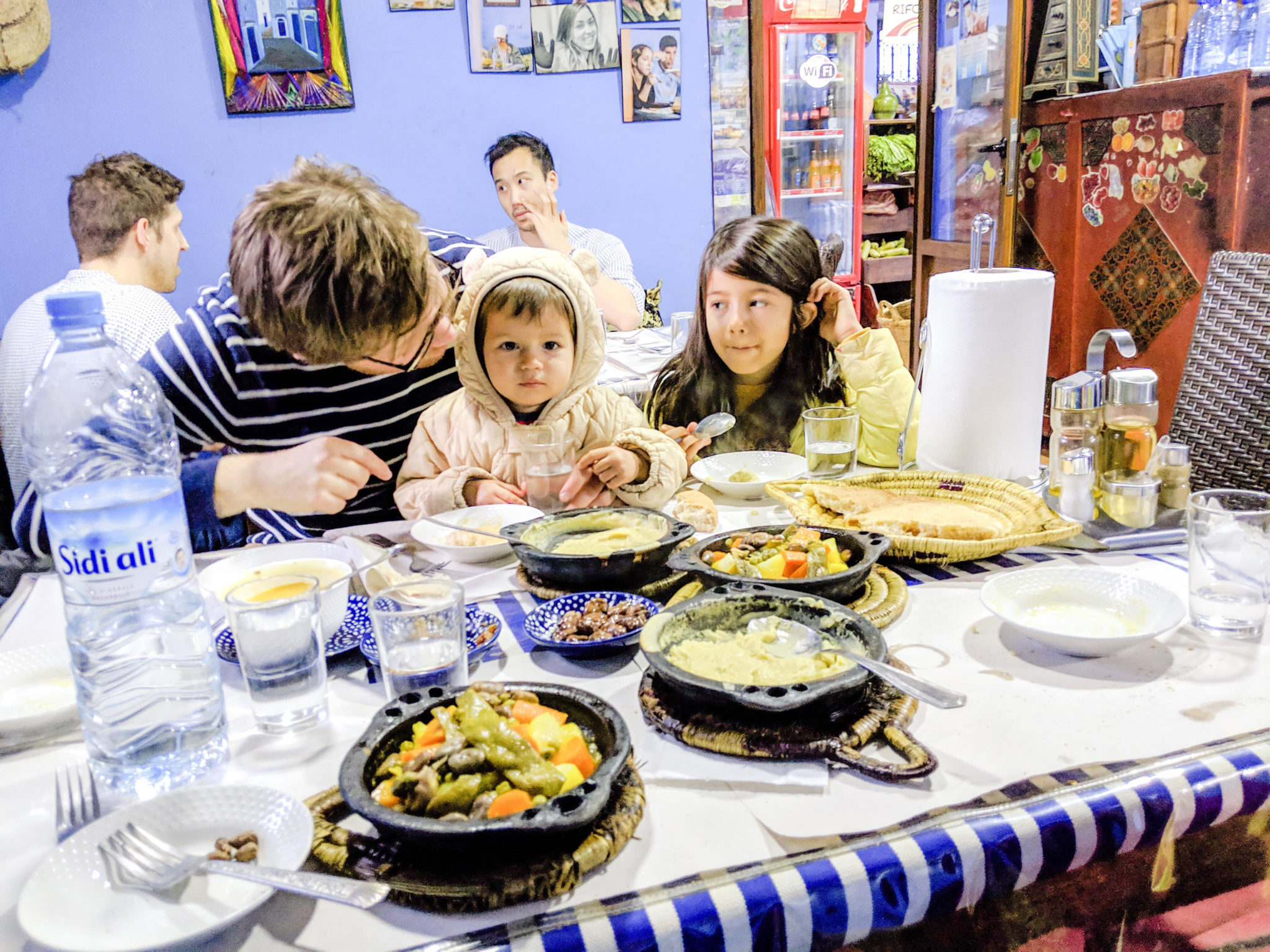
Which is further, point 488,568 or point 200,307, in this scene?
point 200,307

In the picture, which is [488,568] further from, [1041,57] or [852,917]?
[1041,57]

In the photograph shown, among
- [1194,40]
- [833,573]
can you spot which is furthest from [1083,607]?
[1194,40]

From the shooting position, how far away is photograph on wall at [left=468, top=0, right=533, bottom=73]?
14.6 feet

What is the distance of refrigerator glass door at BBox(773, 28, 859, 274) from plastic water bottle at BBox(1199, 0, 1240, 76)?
2.24 m

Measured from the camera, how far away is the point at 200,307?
1.76 meters

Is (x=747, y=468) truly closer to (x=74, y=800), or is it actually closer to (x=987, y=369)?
(x=987, y=369)

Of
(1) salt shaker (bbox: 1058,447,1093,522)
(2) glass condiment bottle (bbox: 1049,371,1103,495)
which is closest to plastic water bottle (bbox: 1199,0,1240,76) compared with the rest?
(2) glass condiment bottle (bbox: 1049,371,1103,495)

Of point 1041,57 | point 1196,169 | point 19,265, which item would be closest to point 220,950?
point 1196,169

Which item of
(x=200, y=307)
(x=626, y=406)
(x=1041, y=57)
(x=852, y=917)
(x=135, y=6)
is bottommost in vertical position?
(x=852, y=917)

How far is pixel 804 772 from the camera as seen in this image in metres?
0.76

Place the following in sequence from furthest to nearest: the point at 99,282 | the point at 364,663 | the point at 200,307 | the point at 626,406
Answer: the point at 99,282 < the point at 626,406 < the point at 200,307 < the point at 364,663

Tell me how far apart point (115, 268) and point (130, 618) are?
3232mm

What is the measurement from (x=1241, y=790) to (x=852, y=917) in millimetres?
378

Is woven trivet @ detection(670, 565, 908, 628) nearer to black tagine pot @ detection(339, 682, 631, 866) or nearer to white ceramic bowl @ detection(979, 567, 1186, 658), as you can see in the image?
white ceramic bowl @ detection(979, 567, 1186, 658)
